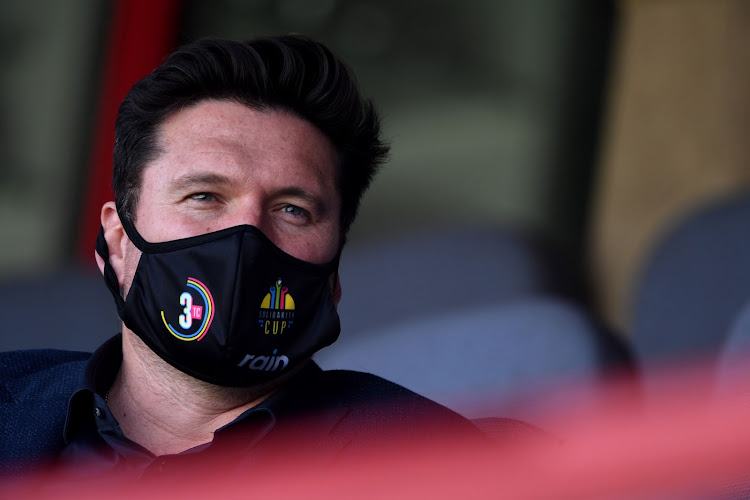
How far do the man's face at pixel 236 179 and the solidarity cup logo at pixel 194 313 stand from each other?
0.15 ft

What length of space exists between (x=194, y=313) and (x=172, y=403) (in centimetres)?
10

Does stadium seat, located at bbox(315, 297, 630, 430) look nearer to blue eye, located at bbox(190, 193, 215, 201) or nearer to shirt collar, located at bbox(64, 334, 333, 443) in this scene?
shirt collar, located at bbox(64, 334, 333, 443)

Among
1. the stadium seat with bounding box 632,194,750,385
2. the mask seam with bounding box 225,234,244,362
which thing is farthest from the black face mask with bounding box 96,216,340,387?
the stadium seat with bounding box 632,194,750,385

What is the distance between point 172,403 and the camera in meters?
0.88

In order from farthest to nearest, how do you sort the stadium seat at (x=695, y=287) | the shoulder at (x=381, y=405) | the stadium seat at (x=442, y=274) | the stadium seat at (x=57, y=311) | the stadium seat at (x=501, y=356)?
the stadium seat at (x=695, y=287) → the stadium seat at (x=442, y=274) → the stadium seat at (x=57, y=311) → the stadium seat at (x=501, y=356) → the shoulder at (x=381, y=405)

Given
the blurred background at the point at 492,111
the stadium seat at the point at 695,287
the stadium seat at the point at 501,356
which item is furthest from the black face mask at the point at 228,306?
the blurred background at the point at 492,111

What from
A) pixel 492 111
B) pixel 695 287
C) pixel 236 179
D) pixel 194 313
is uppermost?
pixel 492 111

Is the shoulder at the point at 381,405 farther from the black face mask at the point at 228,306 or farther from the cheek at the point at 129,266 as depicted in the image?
the cheek at the point at 129,266

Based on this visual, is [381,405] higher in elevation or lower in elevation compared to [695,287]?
lower

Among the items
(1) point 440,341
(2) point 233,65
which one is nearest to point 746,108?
(1) point 440,341

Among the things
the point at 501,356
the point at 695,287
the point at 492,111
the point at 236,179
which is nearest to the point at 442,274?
the point at 695,287

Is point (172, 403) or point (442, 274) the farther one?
point (442, 274)

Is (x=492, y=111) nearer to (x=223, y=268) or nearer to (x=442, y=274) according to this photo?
(x=442, y=274)

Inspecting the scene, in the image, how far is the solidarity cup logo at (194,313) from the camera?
0.81 m
